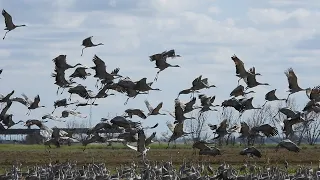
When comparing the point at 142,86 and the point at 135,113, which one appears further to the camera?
the point at 135,113

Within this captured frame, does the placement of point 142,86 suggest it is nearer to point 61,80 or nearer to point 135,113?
point 135,113

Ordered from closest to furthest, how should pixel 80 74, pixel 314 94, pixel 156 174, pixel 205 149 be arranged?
pixel 156 174
pixel 314 94
pixel 80 74
pixel 205 149

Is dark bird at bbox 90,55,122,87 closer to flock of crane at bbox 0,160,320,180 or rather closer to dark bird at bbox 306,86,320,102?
flock of crane at bbox 0,160,320,180

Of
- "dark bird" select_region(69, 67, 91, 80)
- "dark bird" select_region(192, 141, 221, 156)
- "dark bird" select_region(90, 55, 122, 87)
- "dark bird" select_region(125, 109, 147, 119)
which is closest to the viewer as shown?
"dark bird" select_region(90, 55, 122, 87)

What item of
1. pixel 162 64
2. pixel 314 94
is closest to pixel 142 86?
pixel 162 64

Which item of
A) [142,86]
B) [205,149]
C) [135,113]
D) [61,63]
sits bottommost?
[205,149]

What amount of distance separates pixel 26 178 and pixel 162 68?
6016 mm

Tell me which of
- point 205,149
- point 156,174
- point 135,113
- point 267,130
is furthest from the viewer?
point 205,149

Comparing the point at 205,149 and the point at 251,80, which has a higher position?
the point at 251,80

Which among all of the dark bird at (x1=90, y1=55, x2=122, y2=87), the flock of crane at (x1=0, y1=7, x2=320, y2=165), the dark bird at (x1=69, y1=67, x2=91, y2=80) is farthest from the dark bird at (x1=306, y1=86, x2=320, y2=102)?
the dark bird at (x1=69, y1=67, x2=91, y2=80)

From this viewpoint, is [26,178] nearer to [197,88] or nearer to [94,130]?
[94,130]

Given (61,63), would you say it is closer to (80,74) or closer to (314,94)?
(80,74)

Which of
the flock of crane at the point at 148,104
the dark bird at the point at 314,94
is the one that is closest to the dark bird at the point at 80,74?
the flock of crane at the point at 148,104

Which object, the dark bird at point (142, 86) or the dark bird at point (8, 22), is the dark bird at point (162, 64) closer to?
the dark bird at point (142, 86)
